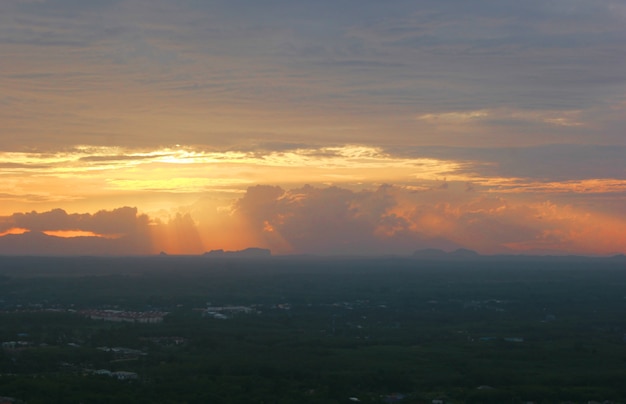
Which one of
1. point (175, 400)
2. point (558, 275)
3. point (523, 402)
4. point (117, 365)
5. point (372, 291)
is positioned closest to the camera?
point (175, 400)

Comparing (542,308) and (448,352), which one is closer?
(448,352)

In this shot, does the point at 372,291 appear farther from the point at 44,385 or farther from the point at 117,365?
the point at 44,385

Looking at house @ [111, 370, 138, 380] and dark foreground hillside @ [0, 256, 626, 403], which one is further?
house @ [111, 370, 138, 380]

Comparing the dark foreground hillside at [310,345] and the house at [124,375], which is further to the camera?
the house at [124,375]

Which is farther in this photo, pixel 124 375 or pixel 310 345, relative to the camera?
pixel 310 345

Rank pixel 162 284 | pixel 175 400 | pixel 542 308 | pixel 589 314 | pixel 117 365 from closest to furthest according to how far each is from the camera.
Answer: pixel 175 400 < pixel 117 365 < pixel 589 314 < pixel 542 308 < pixel 162 284

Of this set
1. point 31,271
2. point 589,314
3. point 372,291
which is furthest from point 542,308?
point 31,271

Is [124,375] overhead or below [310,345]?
below
